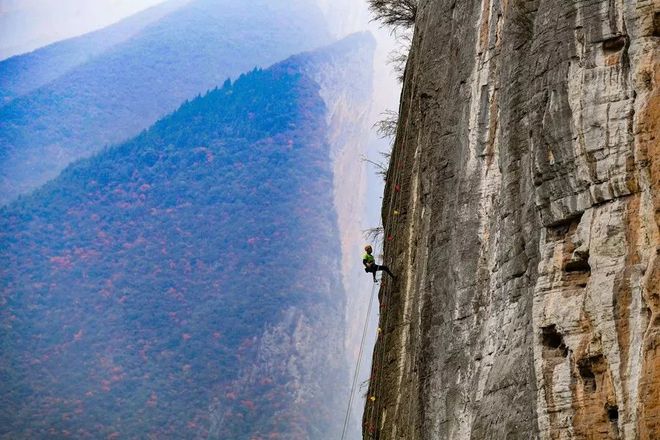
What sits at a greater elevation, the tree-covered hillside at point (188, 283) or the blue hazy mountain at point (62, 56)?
the blue hazy mountain at point (62, 56)

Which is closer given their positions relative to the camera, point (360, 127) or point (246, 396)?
point (246, 396)

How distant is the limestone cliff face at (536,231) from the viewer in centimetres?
954

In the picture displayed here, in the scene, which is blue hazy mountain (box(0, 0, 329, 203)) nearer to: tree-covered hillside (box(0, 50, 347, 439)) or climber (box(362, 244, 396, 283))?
tree-covered hillside (box(0, 50, 347, 439))

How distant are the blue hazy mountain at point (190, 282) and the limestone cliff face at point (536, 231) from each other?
105ft

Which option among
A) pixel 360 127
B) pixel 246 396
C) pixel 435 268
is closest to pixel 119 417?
pixel 246 396

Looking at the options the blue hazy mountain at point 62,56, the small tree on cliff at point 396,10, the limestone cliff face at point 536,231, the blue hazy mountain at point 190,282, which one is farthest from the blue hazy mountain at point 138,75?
the limestone cliff face at point 536,231

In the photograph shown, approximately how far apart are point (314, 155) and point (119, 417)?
21268mm

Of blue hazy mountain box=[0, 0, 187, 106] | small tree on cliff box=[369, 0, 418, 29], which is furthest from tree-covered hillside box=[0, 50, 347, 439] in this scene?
small tree on cliff box=[369, 0, 418, 29]

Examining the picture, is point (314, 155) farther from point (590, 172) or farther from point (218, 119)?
point (590, 172)

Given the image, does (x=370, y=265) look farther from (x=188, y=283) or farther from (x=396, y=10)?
(x=188, y=283)

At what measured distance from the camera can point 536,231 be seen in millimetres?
11320

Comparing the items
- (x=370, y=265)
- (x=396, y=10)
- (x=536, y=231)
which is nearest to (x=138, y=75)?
(x=396, y=10)

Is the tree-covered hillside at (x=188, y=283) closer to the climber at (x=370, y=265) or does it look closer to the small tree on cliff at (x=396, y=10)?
the small tree on cliff at (x=396, y=10)

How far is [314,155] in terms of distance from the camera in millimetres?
61031
